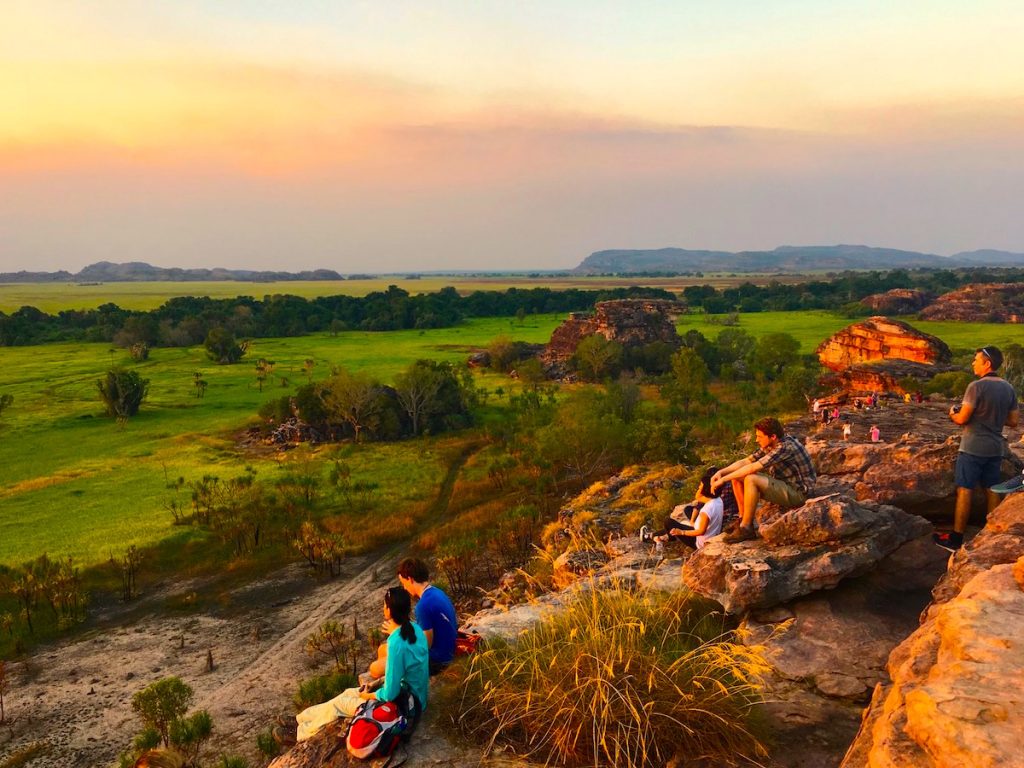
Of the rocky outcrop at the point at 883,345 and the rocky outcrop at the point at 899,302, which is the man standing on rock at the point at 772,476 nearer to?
the rocky outcrop at the point at 883,345

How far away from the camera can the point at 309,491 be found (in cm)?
3359

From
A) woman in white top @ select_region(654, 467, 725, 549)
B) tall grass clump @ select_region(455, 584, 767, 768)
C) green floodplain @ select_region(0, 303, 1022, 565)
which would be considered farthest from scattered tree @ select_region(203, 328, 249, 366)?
tall grass clump @ select_region(455, 584, 767, 768)

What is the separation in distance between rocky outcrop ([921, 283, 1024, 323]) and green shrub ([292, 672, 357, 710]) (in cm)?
13138

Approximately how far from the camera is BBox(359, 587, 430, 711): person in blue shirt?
6578mm

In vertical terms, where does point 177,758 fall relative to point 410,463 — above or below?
above

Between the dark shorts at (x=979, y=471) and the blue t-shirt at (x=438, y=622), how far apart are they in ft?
27.7

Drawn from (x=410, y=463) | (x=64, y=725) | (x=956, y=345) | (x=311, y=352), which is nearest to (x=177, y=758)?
(x=64, y=725)

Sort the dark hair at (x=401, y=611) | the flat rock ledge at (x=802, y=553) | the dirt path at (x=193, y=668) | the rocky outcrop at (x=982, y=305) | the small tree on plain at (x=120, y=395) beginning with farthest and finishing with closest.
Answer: the rocky outcrop at (x=982, y=305), the small tree on plain at (x=120, y=395), the dirt path at (x=193, y=668), the flat rock ledge at (x=802, y=553), the dark hair at (x=401, y=611)

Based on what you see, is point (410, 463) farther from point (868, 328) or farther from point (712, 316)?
point (712, 316)

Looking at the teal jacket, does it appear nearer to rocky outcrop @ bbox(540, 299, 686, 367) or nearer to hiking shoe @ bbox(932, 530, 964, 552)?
hiking shoe @ bbox(932, 530, 964, 552)

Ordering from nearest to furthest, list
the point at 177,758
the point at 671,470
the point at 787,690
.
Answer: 1. the point at 787,690
2. the point at 177,758
3. the point at 671,470

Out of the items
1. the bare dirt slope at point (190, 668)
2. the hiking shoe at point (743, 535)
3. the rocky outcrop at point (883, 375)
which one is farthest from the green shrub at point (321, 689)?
the rocky outcrop at point (883, 375)

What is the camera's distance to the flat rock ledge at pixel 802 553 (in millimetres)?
8539

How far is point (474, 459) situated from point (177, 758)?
3280 centimetres
